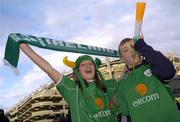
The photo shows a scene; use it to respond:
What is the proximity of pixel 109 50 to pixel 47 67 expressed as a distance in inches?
44.5

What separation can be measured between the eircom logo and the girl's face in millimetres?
808

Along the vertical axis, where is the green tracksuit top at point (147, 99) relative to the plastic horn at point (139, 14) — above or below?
below

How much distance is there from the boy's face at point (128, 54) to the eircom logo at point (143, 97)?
301 millimetres

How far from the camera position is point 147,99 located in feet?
12.1

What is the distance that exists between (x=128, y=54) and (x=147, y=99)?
0.57 m

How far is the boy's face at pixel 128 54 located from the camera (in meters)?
4.00

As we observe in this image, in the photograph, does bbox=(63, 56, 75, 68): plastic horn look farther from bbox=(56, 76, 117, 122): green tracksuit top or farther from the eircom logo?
the eircom logo

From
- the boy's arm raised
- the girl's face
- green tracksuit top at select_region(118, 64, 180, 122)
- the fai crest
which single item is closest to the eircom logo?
green tracksuit top at select_region(118, 64, 180, 122)

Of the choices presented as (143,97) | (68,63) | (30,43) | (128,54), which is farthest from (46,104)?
(143,97)

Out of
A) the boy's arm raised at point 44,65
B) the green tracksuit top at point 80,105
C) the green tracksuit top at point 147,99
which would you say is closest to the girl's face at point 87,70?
the green tracksuit top at point 80,105

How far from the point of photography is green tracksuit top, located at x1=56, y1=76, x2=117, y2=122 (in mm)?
4258

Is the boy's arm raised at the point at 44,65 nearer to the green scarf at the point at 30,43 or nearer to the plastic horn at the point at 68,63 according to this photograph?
the green scarf at the point at 30,43

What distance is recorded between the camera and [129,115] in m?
3.95

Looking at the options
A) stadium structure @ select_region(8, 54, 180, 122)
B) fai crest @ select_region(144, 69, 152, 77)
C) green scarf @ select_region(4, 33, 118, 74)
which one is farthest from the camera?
stadium structure @ select_region(8, 54, 180, 122)
